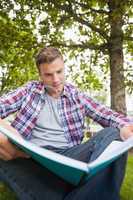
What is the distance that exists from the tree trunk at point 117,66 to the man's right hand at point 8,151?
495 cm

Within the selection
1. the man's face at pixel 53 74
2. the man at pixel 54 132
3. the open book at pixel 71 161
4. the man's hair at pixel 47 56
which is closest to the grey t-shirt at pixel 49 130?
the man at pixel 54 132

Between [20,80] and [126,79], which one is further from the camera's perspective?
[20,80]

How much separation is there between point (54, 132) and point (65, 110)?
21cm

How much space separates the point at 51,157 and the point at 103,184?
670 millimetres

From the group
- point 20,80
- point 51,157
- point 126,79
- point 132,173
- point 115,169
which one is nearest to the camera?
point 51,157

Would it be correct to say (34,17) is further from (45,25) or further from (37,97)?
(37,97)

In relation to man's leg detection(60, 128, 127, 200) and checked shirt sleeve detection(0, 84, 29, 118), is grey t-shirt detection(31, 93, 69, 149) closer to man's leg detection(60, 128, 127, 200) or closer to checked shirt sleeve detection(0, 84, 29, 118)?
checked shirt sleeve detection(0, 84, 29, 118)

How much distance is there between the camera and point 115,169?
9.82 feet

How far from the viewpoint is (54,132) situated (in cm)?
347

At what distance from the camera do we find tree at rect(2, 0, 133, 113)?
25.7ft

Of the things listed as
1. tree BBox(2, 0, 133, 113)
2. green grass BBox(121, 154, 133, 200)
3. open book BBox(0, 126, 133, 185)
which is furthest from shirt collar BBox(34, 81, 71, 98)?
tree BBox(2, 0, 133, 113)

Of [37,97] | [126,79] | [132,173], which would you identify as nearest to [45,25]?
[126,79]

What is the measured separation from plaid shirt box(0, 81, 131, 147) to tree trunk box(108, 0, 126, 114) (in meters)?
4.32

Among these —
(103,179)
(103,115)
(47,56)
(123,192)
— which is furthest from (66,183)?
(123,192)
